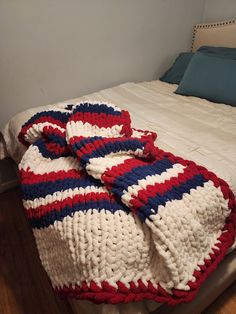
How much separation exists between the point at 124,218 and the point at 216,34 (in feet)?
6.53

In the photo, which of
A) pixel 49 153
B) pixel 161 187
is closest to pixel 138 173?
pixel 161 187

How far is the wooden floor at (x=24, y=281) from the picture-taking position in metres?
1.08

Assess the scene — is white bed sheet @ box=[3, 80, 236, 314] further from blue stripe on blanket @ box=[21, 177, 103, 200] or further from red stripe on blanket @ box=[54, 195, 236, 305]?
blue stripe on blanket @ box=[21, 177, 103, 200]

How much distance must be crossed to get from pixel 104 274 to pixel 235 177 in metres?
0.59

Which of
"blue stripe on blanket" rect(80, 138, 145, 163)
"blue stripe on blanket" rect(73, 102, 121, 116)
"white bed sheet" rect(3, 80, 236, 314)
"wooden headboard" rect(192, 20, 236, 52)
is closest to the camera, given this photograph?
"blue stripe on blanket" rect(80, 138, 145, 163)

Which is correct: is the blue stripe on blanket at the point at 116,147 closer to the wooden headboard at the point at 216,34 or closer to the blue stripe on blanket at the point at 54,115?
the blue stripe on blanket at the point at 54,115

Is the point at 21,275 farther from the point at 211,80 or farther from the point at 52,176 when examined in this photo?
the point at 211,80

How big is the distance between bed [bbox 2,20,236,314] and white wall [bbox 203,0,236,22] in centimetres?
16

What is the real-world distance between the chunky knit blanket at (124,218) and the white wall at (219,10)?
6.16ft

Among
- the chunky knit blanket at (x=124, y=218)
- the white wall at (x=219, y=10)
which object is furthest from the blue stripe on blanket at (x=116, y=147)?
the white wall at (x=219, y=10)

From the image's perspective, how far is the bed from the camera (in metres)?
0.81

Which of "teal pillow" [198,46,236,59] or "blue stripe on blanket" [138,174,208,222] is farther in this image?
"teal pillow" [198,46,236,59]

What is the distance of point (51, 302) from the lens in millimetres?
1118

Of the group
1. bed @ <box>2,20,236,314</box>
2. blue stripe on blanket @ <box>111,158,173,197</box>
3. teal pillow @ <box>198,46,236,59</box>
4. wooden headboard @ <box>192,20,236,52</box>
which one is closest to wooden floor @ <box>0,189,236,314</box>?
bed @ <box>2,20,236,314</box>
